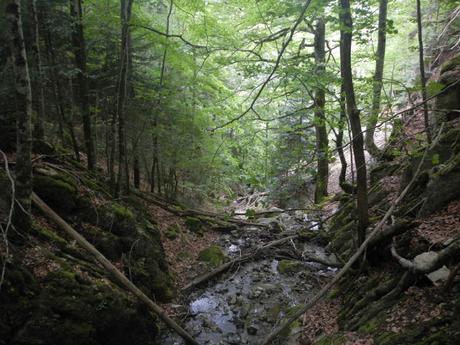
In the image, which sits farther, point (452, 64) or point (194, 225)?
point (194, 225)

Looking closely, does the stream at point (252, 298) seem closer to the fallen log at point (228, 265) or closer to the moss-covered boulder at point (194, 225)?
the fallen log at point (228, 265)

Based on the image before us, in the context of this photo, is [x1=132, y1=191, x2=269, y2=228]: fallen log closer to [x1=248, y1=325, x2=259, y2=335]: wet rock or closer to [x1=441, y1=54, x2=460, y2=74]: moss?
[x1=248, y1=325, x2=259, y2=335]: wet rock

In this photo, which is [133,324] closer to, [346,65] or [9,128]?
[9,128]

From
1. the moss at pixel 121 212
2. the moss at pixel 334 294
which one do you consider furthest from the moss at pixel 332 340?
the moss at pixel 121 212

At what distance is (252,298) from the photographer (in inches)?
361

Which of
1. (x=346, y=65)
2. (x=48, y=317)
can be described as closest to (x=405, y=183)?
(x=346, y=65)

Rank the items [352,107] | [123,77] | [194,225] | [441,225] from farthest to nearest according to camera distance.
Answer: [194,225], [123,77], [352,107], [441,225]

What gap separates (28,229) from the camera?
21.1 ft

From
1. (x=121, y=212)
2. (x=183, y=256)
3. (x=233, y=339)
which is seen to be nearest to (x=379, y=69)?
(x=183, y=256)

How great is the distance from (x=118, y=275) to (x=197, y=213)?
774 cm

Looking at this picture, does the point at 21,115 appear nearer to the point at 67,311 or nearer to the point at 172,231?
the point at 67,311

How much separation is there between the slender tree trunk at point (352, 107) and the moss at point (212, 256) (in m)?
5.06

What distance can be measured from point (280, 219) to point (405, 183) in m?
7.68

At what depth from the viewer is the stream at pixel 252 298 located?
7587 millimetres
